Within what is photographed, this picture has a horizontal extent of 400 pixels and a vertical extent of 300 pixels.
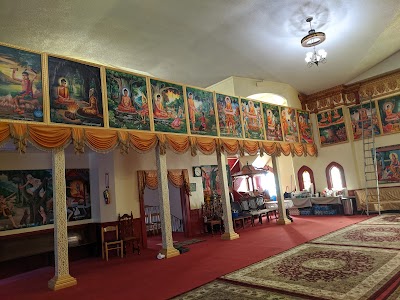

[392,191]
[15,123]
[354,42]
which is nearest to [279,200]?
[392,191]

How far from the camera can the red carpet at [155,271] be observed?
5219mm

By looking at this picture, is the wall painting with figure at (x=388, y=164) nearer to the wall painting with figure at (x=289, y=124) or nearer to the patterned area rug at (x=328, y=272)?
the wall painting with figure at (x=289, y=124)

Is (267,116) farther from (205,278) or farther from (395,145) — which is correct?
(205,278)

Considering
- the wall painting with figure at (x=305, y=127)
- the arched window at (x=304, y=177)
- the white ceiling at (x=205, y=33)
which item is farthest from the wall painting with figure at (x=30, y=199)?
the arched window at (x=304, y=177)

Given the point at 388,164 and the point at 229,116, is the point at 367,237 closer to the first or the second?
the point at 229,116

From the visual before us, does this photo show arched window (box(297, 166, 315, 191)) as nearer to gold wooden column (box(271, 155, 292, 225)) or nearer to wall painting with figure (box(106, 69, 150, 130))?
gold wooden column (box(271, 155, 292, 225))

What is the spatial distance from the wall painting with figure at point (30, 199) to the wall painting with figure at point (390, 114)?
12309mm

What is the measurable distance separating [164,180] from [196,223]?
143 inches

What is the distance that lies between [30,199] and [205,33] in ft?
23.4

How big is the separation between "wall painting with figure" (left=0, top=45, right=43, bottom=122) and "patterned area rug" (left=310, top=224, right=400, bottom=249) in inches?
293

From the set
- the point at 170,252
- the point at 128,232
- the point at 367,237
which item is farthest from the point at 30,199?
the point at 367,237

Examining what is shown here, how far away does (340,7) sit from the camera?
27.7ft

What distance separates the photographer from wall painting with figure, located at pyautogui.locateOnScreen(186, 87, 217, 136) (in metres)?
8.90

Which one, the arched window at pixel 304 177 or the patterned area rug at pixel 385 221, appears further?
the arched window at pixel 304 177
